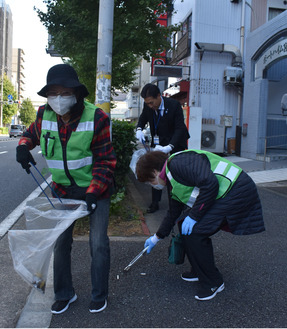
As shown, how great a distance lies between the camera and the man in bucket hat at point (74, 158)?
221cm

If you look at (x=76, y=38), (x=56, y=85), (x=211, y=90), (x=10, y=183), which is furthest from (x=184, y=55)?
(x=56, y=85)

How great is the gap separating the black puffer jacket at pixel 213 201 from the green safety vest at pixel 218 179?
0.04 m

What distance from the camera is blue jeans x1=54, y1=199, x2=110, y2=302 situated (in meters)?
2.35

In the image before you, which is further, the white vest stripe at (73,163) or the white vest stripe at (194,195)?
the white vest stripe at (194,195)

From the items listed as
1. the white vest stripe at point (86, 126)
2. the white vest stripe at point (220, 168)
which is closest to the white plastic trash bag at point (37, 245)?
the white vest stripe at point (86, 126)

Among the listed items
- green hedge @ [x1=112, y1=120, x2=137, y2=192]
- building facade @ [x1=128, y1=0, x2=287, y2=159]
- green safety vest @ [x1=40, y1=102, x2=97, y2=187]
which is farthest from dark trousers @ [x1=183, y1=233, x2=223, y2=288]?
building facade @ [x1=128, y1=0, x2=287, y2=159]

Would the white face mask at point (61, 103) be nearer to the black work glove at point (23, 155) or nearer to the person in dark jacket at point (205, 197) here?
the black work glove at point (23, 155)

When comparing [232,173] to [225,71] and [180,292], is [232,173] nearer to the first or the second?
[180,292]

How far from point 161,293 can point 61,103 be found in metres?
1.69

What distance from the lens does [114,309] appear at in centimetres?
246

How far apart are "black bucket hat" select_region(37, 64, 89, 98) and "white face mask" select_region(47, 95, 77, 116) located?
76mm

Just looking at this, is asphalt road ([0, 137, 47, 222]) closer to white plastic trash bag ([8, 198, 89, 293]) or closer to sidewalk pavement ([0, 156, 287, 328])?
sidewalk pavement ([0, 156, 287, 328])

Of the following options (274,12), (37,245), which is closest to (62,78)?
(37,245)

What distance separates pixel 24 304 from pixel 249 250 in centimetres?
241
